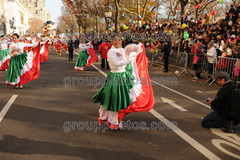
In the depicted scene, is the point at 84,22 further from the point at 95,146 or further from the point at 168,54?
the point at 95,146

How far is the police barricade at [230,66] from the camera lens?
9469mm

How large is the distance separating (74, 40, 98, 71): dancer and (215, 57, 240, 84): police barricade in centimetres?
733

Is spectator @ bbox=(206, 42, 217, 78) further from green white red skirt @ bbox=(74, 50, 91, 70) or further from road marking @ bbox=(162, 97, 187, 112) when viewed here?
green white red skirt @ bbox=(74, 50, 91, 70)

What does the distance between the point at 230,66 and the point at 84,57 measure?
319 inches

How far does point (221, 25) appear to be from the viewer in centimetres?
1233

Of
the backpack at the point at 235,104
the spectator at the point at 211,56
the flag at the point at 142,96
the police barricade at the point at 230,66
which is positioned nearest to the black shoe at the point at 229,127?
the backpack at the point at 235,104

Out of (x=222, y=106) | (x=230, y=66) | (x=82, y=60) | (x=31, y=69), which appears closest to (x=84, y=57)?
(x=82, y=60)

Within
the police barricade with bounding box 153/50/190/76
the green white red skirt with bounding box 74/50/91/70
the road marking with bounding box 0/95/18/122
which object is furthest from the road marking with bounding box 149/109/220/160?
the green white red skirt with bounding box 74/50/91/70

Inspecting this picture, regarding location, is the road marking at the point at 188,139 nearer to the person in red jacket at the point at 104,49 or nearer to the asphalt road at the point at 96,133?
the asphalt road at the point at 96,133

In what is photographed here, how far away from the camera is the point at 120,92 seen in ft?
16.5

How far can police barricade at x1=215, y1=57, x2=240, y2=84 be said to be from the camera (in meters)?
9.47

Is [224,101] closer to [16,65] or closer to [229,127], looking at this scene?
[229,127]

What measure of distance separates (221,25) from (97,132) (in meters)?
9.82

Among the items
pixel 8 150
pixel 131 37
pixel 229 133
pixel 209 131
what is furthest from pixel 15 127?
pixel 131 37
